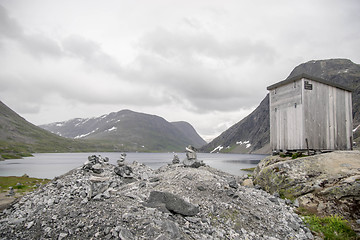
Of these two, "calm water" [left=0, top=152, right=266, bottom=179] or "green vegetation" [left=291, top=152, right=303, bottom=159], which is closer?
"green vegetation" [left=291, top=152, right=303, bottom=159]

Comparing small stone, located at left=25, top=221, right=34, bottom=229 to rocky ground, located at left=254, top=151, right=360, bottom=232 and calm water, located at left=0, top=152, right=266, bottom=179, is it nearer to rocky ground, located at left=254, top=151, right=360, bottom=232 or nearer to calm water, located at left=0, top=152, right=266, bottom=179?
rocky ground, located at left=254, top=151, right=360, bottom=232

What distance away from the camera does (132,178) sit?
50.0ft

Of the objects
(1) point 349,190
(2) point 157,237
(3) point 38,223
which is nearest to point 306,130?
(1) point 349,190

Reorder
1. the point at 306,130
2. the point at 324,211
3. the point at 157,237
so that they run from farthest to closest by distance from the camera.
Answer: the point at 306,130
the point at 324,211
the point at 157,237

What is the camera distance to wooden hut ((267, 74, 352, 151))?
18203 millimetres

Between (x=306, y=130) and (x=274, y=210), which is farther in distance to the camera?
(x=306, y=130)

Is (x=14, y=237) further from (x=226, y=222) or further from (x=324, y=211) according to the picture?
(x=324, y=211)

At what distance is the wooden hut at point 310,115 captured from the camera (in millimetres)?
18203

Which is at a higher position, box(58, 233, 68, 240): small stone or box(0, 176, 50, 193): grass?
box(58, 233, 68, 240): small stone

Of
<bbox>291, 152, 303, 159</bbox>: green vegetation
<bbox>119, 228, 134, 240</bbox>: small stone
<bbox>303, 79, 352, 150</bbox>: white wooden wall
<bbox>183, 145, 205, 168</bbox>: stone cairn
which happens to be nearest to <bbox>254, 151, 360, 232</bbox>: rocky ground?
<bbox>291, 152, 303, 159</bbox>: green vegetation

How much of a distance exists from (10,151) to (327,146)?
17472 centimetres

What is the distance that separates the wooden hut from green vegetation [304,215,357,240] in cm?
710

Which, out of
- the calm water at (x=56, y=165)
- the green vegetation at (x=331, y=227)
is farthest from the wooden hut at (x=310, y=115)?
the calm water at (x=56, y=165)

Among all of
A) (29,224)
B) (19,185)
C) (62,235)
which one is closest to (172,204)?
(62,235)
